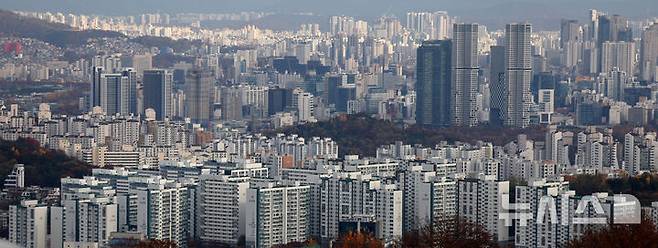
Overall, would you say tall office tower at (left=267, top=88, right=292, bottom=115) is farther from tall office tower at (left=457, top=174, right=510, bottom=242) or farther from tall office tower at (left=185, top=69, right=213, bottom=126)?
tall office tower at (left=457, top=174, right=510, bottom=242)

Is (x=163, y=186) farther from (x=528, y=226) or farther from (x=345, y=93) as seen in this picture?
(x=345, y=93)

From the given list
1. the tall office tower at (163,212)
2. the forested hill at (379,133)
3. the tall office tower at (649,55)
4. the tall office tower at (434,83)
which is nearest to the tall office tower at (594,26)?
the tall office tower at (649,55)

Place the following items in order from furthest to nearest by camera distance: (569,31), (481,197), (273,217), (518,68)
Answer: (569,31) → (518,68) → (481,197) → (273,217)

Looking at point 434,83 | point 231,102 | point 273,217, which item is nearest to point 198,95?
point 231,102

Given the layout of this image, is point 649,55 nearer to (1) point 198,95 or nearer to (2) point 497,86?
(2) point 497,86

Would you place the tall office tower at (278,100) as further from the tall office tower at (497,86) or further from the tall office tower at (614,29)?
the tall office tower at (614,29)

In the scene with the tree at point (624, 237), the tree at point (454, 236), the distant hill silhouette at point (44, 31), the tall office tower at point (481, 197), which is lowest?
the tall office tower at point (481, 197)

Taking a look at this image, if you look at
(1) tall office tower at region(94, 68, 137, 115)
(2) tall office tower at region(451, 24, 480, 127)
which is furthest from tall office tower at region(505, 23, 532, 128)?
(1) tall office tower at region(94, 68, 137, 115)
